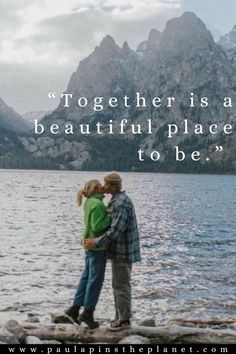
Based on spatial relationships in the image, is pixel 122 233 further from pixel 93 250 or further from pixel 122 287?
pixel 122 287

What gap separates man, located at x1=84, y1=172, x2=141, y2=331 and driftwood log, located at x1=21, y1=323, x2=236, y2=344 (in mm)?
357

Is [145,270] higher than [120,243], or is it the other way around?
[120,243]

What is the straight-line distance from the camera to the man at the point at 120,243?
13.9m

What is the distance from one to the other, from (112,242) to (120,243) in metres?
0.21

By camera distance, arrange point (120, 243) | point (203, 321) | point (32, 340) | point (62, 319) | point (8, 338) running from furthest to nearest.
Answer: point (203, 321), point (62, 319), point (120, 243), point (32, 340), point (8, 338)

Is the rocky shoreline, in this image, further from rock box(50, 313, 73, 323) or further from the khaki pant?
rock box(50, 313, 73, 323)

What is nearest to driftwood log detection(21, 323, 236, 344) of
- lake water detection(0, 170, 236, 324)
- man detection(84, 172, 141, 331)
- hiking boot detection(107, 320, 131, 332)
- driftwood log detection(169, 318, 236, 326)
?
hiking boot detection(107, 320, 131, 332)

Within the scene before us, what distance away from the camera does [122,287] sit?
14336 millimetres

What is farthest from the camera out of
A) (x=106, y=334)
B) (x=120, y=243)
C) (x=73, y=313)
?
(x=73, y=313)

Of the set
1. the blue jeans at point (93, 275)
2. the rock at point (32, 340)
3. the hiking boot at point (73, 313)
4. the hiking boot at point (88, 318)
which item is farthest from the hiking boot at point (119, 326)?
the rock at point (32, 340)

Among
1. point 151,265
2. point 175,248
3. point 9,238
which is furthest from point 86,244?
point 9,238

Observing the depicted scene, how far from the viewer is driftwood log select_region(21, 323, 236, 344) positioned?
1331cm

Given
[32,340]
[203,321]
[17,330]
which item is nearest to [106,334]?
[32,340]

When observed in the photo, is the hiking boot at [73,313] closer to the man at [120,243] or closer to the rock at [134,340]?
the man at [120,243]
